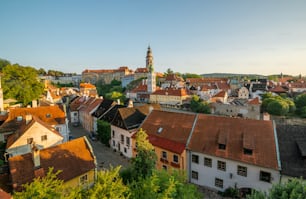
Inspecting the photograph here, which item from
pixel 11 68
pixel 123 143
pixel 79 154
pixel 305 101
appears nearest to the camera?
pixel 79 154

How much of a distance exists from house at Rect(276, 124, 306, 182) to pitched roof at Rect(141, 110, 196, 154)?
8.74m

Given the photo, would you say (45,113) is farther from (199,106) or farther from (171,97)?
(171,97)

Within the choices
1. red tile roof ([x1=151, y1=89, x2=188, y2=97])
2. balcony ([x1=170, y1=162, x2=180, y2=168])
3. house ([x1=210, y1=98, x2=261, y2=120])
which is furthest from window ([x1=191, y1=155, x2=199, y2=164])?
red tile roof ([x1=151, y1=89, x2=188, y2=97])

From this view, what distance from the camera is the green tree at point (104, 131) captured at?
3001 cm

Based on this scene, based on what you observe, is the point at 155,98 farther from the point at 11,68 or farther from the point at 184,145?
the point at 184,145

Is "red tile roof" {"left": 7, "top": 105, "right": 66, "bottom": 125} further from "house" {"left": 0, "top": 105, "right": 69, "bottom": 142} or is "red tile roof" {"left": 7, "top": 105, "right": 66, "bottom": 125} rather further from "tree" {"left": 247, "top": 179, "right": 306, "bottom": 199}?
"tree" {"left": 247, "top": 179, "right": 306, "bottom": 199}

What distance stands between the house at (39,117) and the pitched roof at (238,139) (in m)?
20.5

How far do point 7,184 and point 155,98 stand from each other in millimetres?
66855

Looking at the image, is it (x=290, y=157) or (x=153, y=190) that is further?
(x=290, y=157)

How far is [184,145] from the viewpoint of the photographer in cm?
1966

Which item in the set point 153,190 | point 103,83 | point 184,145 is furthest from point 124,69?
point 153,190

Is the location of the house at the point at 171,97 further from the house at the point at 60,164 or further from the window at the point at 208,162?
the house at the point at 60,164

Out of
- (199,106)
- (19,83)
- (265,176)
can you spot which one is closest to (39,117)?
(19,83)

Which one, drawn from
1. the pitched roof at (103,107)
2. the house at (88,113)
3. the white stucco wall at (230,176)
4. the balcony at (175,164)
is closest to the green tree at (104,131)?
the pitched roof at (103,107)
